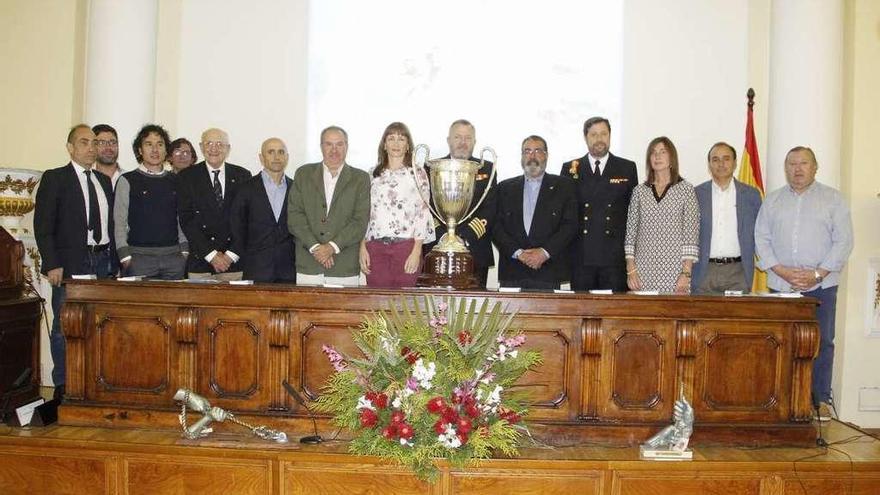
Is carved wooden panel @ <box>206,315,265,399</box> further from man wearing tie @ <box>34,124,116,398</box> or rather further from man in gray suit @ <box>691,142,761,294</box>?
man in gray suit @ <box>691,142,761,294</box>

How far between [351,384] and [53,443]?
4.77 feet

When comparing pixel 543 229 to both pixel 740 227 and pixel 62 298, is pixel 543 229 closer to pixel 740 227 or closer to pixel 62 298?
pixel 740 227

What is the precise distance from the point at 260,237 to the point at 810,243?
3.29 m

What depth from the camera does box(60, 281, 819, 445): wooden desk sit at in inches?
147

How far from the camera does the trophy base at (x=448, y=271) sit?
12.7ft

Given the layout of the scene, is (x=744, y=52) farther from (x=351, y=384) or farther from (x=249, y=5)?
(x=351, y=384)

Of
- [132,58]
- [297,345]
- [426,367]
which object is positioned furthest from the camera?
[132,58]

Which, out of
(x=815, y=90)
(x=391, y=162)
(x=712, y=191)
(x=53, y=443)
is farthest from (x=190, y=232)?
(x=815, y=90)

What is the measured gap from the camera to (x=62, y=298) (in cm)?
468

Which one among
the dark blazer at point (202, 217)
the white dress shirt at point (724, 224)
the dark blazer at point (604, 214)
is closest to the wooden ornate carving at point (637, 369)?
the dark blazer at point (604, 214)

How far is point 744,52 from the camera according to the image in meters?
6.28

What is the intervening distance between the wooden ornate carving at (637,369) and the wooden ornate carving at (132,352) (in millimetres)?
2183

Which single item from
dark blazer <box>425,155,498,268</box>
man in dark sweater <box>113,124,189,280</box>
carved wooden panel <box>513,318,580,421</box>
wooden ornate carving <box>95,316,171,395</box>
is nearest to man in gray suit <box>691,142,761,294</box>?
dark blazer <box>425,155,498,268</box>

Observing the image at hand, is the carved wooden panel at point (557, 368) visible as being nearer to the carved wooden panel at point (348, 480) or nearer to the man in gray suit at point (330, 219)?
the carved wooden panel at point (348, 480)
